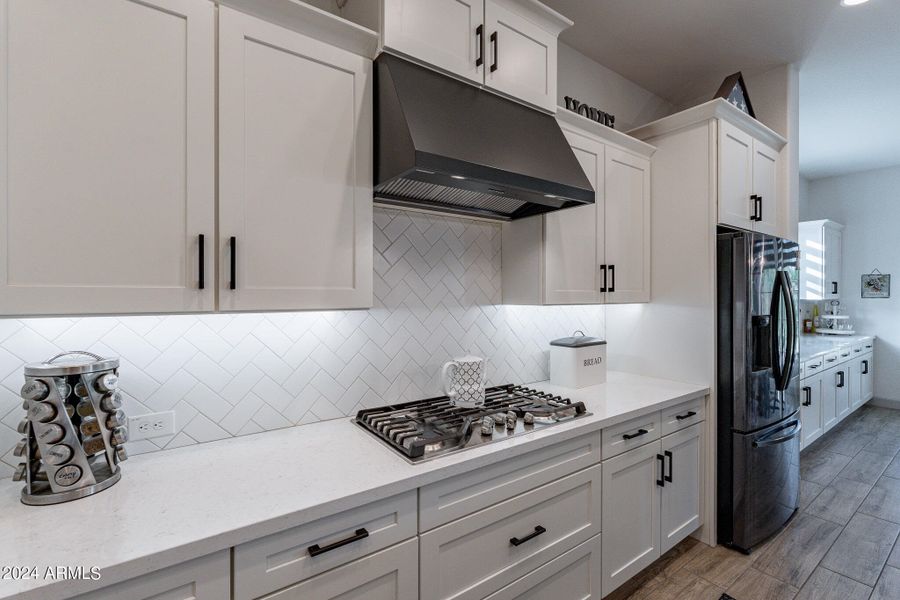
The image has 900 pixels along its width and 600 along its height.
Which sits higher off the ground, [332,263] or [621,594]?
[332,263]

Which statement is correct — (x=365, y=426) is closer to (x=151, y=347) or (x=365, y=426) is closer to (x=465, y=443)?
(x=465, y=443)

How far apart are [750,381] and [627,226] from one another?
1.05 meters

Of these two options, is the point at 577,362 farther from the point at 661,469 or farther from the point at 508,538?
the point at 508,538

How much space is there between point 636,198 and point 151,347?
2.43 metres

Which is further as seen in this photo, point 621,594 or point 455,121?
point 621,594

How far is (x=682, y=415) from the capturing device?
2189 millimetres

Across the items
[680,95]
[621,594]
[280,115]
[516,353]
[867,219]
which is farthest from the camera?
[867,219]

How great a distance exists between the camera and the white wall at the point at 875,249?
5156 mm

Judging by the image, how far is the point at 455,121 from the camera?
1484 mm

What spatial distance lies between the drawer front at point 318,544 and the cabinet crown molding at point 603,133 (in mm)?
1755

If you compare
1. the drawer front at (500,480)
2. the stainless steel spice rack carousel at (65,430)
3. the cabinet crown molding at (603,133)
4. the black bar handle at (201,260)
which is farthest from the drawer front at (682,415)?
the stainless steel spice rack carousel at (65,430)

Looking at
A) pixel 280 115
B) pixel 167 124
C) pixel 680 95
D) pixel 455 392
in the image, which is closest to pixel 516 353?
pixel 455 392

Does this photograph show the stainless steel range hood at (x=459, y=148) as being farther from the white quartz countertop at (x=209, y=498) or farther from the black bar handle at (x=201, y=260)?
the white quartz countertop at (x=209, y=498)

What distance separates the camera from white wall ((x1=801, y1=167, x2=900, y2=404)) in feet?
16.9
